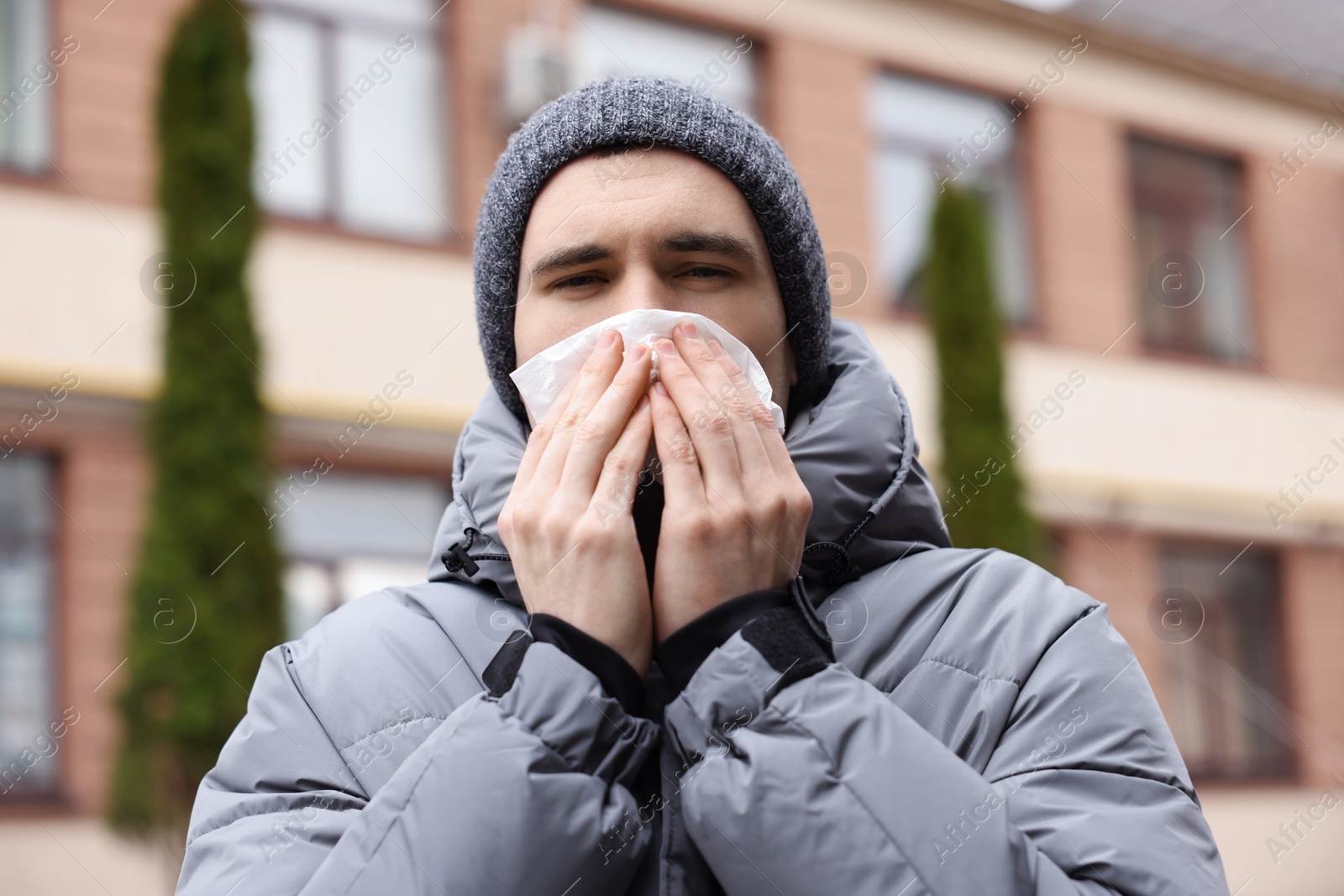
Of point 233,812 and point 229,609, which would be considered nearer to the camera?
point 233,812

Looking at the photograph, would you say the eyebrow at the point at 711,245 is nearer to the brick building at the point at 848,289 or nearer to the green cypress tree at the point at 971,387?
the brick building at the point at 848,289

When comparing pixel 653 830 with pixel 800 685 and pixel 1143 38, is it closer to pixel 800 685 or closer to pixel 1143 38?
pixel 800 685

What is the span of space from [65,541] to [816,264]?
6.83 metres

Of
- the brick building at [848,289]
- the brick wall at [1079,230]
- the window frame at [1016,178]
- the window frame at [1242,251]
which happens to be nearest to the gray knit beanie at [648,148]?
the brick building at [848,289]

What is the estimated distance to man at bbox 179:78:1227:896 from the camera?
1.26 metres

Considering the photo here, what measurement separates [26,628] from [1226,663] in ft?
33.1

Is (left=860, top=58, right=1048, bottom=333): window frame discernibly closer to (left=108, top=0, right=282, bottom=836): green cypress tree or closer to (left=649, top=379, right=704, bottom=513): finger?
(left=108, top=0, right=282, bottom=836): green cypress tree

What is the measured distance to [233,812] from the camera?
1.44 m

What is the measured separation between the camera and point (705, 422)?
1.46 metres

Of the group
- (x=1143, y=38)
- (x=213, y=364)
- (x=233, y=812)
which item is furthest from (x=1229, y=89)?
(x=233, y=812)

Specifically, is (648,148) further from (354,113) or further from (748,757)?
(354,113)

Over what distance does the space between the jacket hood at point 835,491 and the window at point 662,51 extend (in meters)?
7.96

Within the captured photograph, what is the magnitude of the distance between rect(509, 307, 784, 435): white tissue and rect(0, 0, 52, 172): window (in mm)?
7276

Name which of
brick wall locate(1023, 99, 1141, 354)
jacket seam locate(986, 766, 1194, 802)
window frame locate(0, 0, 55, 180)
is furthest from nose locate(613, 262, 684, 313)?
brick wall locate(1023, 99, 1141, 354)
